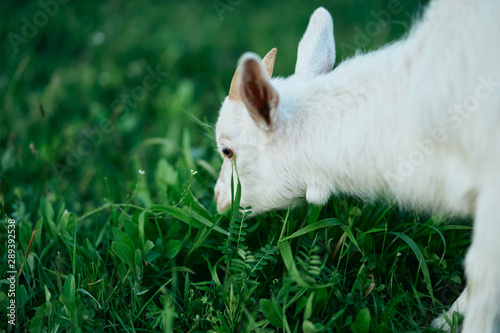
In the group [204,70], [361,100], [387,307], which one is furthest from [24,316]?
[204,70]

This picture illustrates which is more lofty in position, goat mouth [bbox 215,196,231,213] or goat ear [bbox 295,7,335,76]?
goat ear [bbox 295,7,335,76]

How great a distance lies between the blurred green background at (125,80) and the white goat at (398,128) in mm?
794

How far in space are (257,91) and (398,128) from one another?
2.11 ft

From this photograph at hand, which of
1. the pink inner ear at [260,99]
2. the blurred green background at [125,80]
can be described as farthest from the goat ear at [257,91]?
the blurred green background at [125,80]

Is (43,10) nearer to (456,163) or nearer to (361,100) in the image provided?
(361,100)

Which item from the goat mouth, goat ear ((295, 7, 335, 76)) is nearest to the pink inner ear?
goat ear ((295, 7, 335, 76))

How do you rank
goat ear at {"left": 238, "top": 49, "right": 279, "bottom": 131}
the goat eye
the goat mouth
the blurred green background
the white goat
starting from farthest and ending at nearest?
the blurred green background
the goat mouth
the goat eye
goat ear at {"left": 238, "top": 49, "right": 279, "bottom": 131}
the white goat

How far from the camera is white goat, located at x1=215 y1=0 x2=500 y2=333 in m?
1.80

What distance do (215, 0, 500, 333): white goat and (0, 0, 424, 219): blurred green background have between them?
794 mm

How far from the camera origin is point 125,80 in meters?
5.13

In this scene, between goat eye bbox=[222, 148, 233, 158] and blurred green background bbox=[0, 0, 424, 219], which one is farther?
blurred green background bbox=[0, 0, 424, 219]

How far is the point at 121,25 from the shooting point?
19.6 ft

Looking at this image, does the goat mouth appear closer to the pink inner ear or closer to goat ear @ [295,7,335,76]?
the pink inner ear

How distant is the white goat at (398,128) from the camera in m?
1.80
